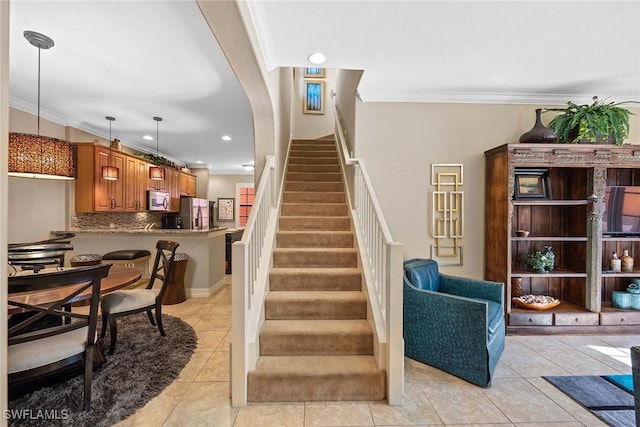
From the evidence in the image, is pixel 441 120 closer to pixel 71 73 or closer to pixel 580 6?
pixel 580 6

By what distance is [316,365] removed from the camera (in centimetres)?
216

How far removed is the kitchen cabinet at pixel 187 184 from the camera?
7254mm

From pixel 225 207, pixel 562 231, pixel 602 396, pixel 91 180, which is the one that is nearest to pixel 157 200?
pixel 91 180

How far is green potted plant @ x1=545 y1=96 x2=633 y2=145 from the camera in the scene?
3021 millimetres

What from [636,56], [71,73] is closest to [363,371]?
[636,56]

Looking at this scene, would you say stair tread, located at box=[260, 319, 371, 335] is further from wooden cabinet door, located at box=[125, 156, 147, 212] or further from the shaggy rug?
wooden cabinet door, located at box=[125, 156, 147, 212]

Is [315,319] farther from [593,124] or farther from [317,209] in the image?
[593,124]

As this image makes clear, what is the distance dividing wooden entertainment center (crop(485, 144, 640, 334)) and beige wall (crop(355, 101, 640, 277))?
18 cm

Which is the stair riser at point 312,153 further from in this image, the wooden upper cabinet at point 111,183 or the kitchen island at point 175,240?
the wooden upper cabinet at point 111,183

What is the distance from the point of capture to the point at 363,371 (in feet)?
6.88

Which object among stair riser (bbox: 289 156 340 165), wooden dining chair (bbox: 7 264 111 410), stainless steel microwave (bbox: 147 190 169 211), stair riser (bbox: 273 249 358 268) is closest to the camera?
wooden dining chair (bbox: 7 264 111 410)

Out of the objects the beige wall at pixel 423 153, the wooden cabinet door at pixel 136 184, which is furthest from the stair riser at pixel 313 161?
the wooden cabinet door at pixel 136 184

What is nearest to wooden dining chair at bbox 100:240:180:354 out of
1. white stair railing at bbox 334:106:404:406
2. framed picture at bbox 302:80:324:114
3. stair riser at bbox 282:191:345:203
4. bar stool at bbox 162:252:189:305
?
bar stool at bbox 162:252:189:305

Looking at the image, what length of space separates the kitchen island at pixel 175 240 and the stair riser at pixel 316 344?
265cm
